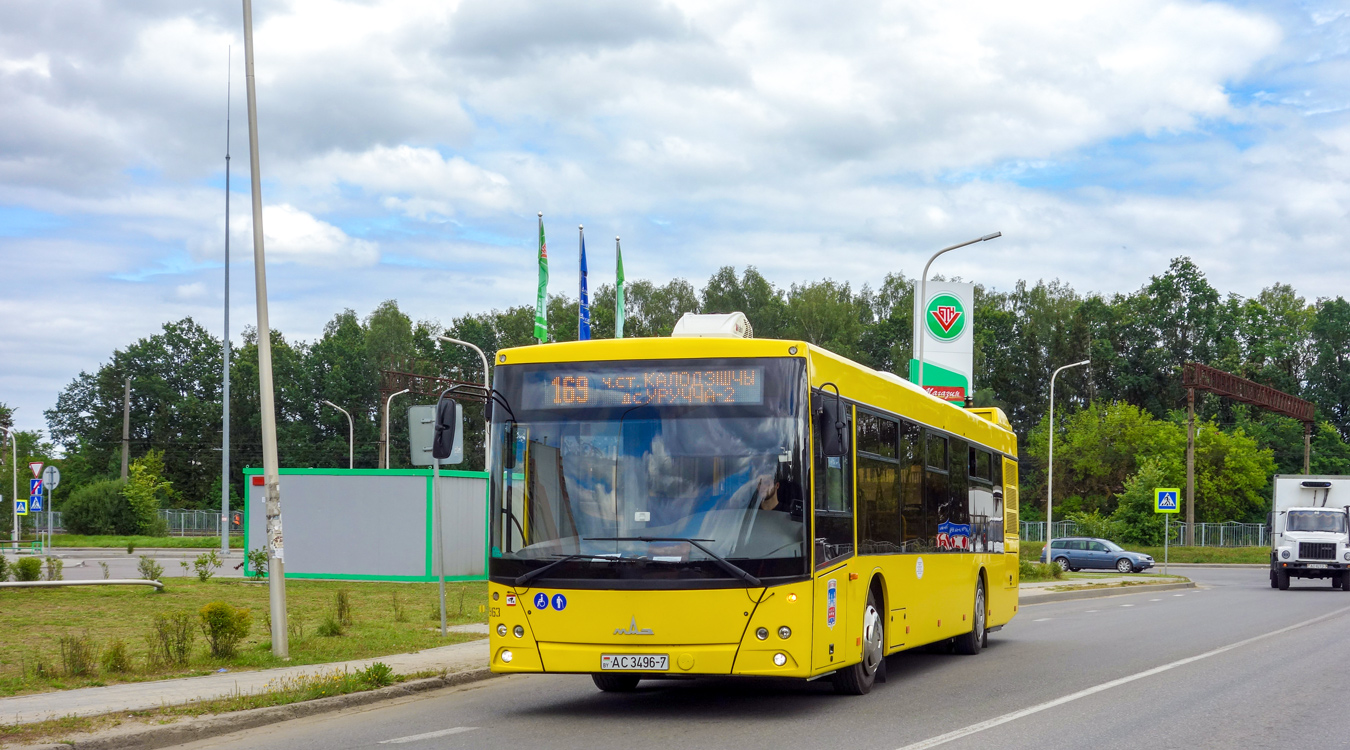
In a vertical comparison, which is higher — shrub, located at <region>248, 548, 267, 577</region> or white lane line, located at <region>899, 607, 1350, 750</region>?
white lane line, located at <region>899, 607, 1350, 750</region>

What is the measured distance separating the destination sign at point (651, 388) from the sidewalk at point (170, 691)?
3749mm

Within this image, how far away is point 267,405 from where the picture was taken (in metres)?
14.4

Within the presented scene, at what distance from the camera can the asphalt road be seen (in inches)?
370

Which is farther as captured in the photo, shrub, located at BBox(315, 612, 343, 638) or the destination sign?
shrub, located at BBox(315, 612, 343, 638)

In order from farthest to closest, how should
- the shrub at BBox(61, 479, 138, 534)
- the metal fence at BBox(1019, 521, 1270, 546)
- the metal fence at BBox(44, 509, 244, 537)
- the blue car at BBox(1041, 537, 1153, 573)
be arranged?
1. the metal fence at BBox(44, 509, 244, 537)
2. the shrub at BBox(61, 479, 138, 534)
3. the metal fence at BBox(1019, 521, 1270, 546)
4. the blue car at BBox(1041, 537, 1153, 573)

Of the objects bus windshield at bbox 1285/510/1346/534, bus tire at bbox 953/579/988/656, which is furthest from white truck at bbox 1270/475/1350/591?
bus tire at bbox 953/579/988/656

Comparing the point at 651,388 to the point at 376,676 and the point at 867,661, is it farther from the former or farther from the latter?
the point at 376,676

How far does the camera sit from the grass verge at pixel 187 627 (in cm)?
1273

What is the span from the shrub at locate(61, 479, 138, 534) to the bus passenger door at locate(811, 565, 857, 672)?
6536 cm

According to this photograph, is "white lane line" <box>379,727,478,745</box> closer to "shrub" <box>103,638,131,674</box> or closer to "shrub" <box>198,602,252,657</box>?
"shrub" <box>103,638,131,674</box>

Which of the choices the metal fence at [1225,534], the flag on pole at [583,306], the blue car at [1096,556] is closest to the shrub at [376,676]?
the flag on pole at [583,306]

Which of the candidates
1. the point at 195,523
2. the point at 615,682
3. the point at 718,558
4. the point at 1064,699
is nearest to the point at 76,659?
the point at 615,682

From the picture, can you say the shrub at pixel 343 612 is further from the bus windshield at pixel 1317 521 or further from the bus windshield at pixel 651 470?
the bus windshield at pixel 1317 521

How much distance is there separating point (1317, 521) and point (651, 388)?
32240 millimetres
